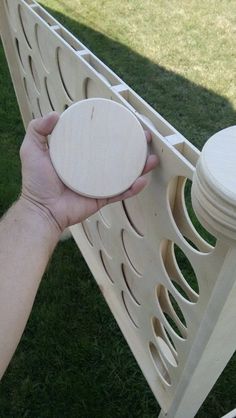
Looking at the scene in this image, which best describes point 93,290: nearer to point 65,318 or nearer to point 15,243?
point 65,318

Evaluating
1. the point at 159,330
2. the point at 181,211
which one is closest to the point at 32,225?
the point at 181,211

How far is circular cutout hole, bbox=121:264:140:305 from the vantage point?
119cm

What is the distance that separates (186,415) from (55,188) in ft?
2.21

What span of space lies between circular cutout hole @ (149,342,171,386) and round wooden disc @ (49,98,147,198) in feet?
1.84

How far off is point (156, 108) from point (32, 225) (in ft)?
5.76

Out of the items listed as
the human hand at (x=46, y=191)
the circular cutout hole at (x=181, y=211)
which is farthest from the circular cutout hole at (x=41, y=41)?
the circular cutout hole at (x=181, y=211)

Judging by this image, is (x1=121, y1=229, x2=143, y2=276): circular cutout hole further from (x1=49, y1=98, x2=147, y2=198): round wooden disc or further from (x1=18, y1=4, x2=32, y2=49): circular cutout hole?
(x1=18, y1=4, x2=32, y2=49): circular cutout hole

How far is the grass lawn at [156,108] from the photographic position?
150 centimetres

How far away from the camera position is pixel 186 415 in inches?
45.6

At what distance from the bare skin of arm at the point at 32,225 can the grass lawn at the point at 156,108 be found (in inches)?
27.4

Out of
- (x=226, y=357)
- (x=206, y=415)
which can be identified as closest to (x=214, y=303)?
(x=226, y=357)

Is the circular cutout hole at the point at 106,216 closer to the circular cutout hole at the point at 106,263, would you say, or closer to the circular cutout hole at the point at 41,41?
the circular cutout hole at the point at 106,263

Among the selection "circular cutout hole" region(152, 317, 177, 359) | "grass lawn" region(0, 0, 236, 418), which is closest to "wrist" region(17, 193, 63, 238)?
"circular cutout hole" region(152, 317, 177, 359)

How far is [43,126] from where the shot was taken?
92 centimetres
